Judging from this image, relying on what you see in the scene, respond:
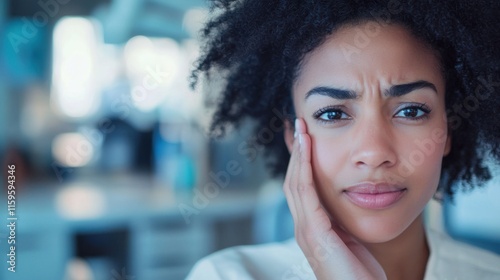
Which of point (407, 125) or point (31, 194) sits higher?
point (407, 125)

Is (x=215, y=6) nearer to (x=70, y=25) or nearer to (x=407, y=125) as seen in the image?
(x=407, y=125)

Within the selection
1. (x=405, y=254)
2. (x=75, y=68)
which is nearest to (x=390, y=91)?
(x=405, y=254)

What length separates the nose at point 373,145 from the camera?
91 cm

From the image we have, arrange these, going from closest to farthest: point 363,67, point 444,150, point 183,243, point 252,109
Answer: point 363,67
point 444,150
point 252,109
point 183,243

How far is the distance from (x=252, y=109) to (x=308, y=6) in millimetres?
366

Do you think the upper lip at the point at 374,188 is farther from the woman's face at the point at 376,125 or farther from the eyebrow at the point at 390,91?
the eyebrow at the point at 390,91

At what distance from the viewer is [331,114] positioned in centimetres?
99

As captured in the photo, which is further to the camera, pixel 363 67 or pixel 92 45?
pixel 92 45

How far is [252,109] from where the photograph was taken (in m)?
1.29

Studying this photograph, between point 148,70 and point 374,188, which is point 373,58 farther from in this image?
point 148,70

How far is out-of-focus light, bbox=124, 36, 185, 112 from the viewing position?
290cm

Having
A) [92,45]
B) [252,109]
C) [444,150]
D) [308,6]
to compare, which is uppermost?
[92,45]

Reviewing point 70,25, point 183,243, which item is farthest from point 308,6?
point 70,25

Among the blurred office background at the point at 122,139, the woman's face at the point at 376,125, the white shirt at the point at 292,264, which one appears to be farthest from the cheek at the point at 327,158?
the blurred office background at the point at 122,139
